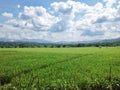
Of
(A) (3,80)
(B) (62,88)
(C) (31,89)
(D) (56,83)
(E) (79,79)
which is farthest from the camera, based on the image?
(A) (3,80)

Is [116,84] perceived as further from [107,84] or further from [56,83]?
[56,83]

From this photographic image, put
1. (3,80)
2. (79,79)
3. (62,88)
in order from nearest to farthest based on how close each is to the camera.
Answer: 1. (62,88)
2. (79,79)
3. (3,80)

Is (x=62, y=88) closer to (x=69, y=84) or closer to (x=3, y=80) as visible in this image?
(x=69, y=84)

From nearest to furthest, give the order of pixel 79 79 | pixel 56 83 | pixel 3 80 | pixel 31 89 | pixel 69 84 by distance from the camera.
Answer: pixel 31 89, pixel 69 84, pixel 56 83, pixel 79 79, pixel 3 80

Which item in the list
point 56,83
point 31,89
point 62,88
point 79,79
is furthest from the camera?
point 79,79

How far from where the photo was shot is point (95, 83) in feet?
49.3

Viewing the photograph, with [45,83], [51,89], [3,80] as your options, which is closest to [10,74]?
[3,80]

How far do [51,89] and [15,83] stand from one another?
342 cm

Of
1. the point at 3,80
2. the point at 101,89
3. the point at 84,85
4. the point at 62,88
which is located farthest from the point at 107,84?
the point at 3,80

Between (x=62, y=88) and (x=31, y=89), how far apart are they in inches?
111

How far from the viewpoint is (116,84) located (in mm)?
14547

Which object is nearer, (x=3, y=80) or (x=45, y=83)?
(x=45, y=83)

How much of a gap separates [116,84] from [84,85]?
1890 millimetres

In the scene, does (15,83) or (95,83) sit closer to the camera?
(95,83)
